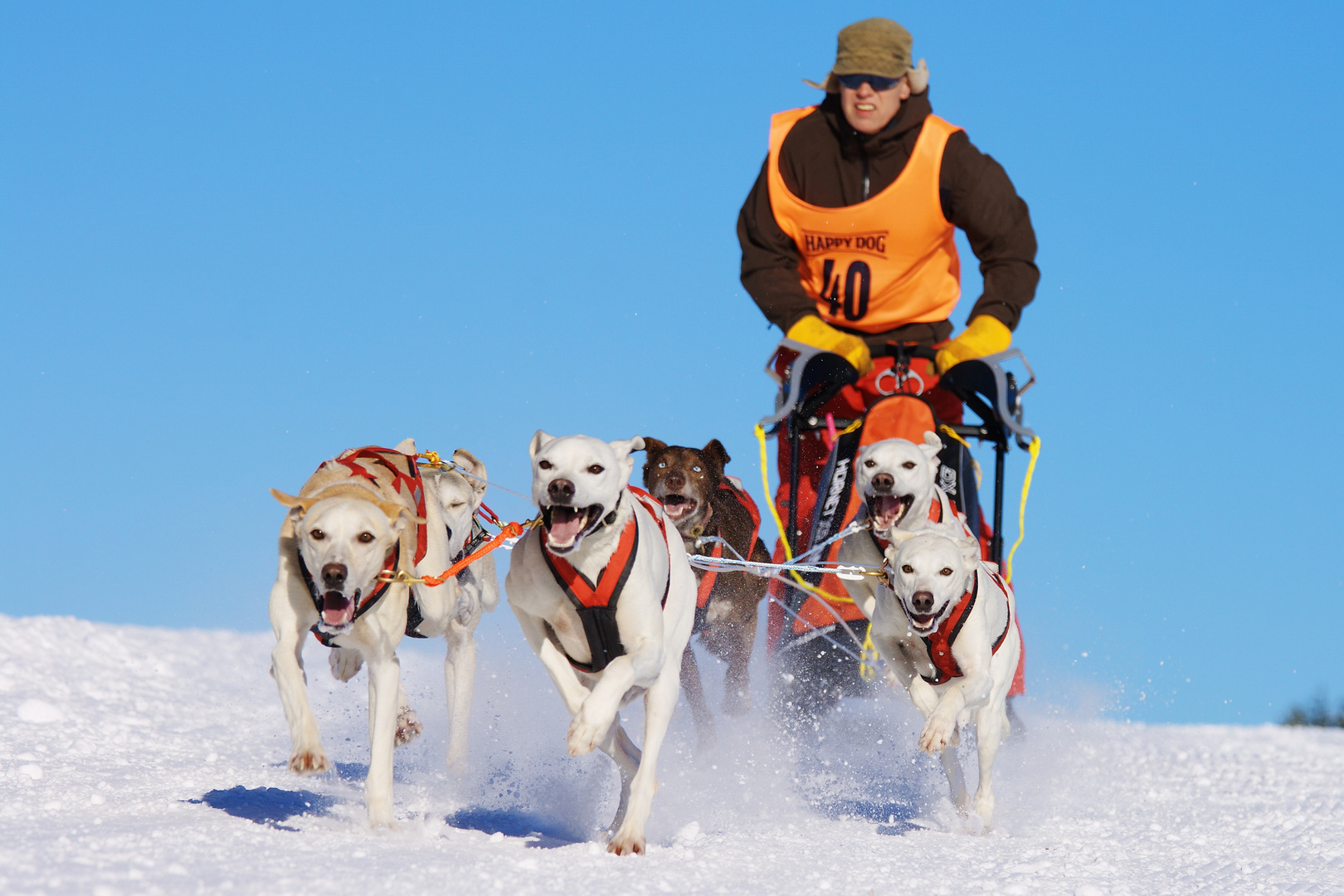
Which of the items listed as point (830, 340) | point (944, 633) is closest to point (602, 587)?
point (944, 633)

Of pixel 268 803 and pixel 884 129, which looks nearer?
pixel 268 803

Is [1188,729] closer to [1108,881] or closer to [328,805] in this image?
[1108,881]

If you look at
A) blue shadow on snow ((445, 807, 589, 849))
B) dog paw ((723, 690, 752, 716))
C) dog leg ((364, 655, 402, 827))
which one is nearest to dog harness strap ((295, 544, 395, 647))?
dog leg ((364, 655, 402, 827))

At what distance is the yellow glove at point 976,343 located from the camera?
6746 mm

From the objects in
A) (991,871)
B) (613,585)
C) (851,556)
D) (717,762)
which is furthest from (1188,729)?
(613,585)

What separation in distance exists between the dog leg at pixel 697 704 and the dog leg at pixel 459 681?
4.96 feet

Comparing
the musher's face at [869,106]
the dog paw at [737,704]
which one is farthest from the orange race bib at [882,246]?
the dog paw at [737,704]

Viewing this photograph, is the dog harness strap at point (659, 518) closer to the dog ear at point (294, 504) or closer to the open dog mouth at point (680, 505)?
the dog ear at point (294, 504)

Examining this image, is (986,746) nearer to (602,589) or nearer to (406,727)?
(602,589)

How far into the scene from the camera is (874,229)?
23.9 feet

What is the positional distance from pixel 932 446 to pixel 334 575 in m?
2.74

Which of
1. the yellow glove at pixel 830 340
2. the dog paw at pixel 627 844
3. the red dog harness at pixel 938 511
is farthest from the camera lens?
the yellow glove at pixel 830 340

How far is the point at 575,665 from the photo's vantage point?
5117 millimetres

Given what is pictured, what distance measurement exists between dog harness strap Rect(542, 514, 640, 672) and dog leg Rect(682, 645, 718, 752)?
271cm
